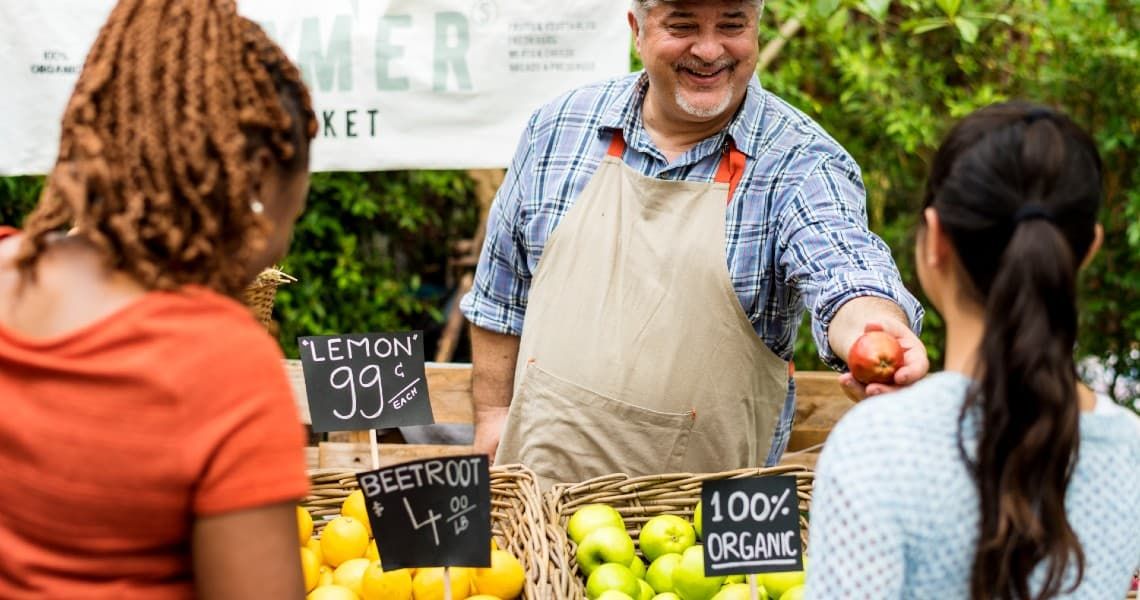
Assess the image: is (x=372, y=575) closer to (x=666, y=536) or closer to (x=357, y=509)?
(x=357, y=509)

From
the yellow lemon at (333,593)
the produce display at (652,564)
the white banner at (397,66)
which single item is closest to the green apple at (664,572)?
the produce display at (652,564)

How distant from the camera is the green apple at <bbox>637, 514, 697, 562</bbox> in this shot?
7.17ft

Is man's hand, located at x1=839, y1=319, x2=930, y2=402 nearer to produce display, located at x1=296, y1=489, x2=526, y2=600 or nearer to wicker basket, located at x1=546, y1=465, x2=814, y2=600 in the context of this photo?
wicker basket, located at x1=546, y1=465, x2=814, y2=600

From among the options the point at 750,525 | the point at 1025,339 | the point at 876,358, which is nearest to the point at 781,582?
the point at 750,525

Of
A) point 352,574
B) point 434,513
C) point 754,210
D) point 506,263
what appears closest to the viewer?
point 434,513

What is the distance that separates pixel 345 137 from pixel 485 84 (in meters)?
0.44

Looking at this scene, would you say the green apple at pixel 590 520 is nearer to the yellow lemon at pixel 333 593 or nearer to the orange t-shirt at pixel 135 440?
the yellow lemon at pixel 333 593

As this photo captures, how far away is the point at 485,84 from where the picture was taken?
3.63 m

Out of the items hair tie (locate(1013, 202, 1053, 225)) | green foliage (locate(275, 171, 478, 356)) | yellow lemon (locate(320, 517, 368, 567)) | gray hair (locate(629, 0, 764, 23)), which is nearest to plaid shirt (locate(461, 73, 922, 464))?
gray hair (locate(629, 0, 764, 23))

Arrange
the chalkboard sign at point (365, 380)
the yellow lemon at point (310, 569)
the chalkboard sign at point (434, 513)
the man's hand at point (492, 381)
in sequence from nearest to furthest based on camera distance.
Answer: the chalkboard sign at point (434, 513) < the yellow lemon at point (310, 569) < the chalkboard sign at point (365, 380) < the man's hand at point (492, 381)

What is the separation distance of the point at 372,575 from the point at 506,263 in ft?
3.47

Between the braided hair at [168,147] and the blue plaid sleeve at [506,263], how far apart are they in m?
1.51

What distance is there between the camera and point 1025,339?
125 cm

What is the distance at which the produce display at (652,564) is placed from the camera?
81.2 inches
